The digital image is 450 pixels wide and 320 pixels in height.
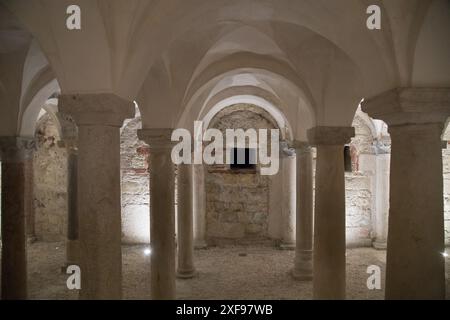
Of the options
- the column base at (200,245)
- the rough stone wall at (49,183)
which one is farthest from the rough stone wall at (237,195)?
the rough stone wall at (49,183)

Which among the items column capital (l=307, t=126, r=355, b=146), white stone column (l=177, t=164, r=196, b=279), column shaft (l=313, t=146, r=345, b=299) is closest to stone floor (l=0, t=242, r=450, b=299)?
white stone column (l=177, t=164, r=196, b=279)

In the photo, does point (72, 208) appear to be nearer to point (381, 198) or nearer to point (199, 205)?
point (199, 205)

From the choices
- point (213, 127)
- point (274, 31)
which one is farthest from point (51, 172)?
point (274, 31)

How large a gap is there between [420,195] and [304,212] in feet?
17.6

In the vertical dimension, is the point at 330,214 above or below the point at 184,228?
above

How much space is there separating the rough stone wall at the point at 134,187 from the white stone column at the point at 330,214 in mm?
7456

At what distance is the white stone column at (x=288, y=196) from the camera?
1069 centimetres

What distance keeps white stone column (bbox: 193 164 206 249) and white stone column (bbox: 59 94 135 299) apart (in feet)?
26.6

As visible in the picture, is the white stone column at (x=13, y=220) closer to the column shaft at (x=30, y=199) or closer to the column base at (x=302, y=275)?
Result: the column base at (x=302, y=275)

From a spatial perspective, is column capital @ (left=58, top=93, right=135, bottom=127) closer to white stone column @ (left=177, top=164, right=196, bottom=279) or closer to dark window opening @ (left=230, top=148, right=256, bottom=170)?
white stone column @ (left=177, top=164, right=196, bottom=279)

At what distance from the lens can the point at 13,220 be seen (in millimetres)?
5332

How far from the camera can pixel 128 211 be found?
1135cm

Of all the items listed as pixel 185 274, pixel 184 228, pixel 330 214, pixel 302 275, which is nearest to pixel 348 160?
pixel 302 275

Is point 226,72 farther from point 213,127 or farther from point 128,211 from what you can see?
point 128,211
